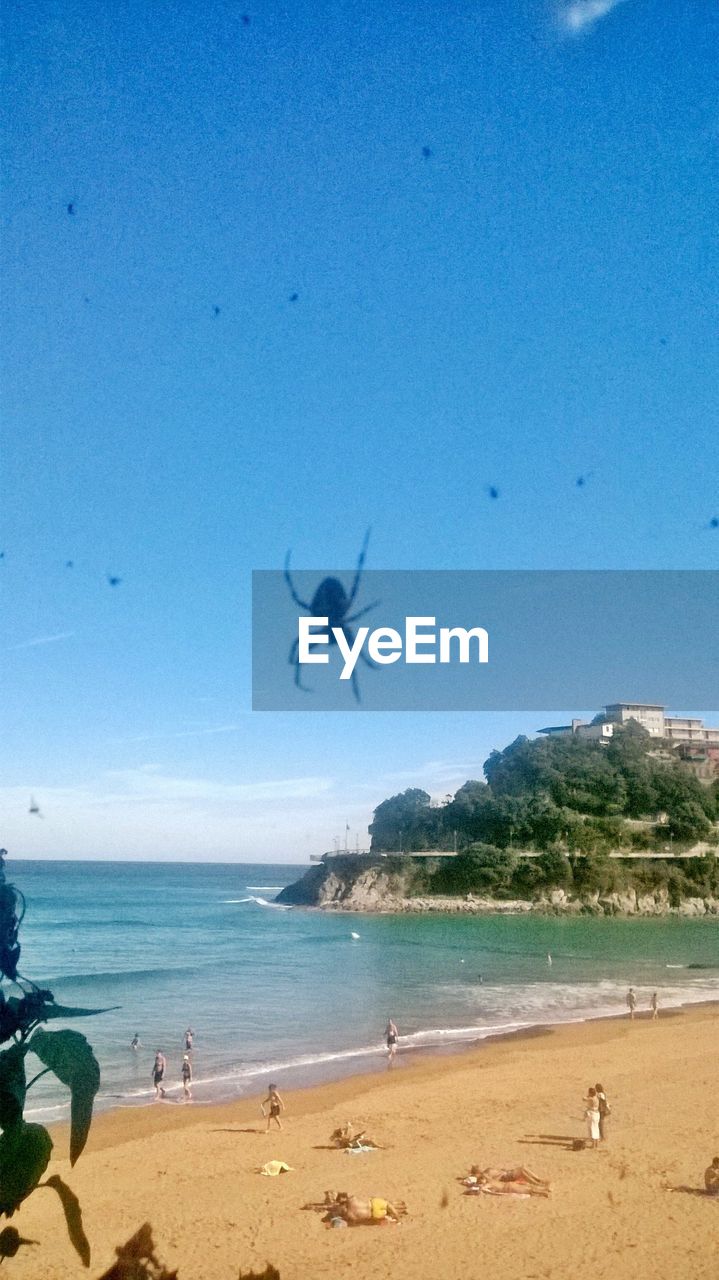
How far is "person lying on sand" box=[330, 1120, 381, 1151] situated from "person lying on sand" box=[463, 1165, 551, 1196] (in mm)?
2723

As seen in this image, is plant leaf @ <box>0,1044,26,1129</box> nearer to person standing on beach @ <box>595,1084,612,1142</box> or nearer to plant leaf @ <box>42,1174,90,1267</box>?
plant leaf @ <box>42,1174,90,1267</box>

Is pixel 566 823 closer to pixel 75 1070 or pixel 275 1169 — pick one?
pixel 275 1169

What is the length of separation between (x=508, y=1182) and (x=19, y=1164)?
50.7 ft

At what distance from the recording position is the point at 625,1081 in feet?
75.2

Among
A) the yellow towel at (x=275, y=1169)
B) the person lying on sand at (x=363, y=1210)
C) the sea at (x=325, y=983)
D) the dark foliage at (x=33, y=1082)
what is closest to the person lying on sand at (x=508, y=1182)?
the person lying on sand at (x=363, y=1210)

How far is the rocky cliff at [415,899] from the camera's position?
89062 millimetres

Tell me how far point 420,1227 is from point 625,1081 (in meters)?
11.6

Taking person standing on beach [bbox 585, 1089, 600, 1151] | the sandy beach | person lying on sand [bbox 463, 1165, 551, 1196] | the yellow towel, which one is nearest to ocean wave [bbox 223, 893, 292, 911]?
the sandy beach

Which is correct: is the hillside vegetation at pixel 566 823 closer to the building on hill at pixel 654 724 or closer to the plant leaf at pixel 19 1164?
the building on hill at pixel 654 724

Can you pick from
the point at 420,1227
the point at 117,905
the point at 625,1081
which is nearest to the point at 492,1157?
the point at 420,1227

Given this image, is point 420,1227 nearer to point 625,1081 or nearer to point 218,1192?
point 218,1192

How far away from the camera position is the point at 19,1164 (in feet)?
5.38

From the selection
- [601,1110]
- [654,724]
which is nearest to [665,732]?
[654,724]

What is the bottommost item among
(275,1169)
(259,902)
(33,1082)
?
(259,902)
